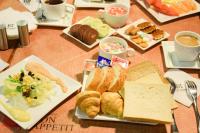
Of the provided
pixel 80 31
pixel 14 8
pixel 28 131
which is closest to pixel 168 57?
pixel 80 31

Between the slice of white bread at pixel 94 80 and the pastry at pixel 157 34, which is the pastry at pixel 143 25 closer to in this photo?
the pastry at pixel 157 34

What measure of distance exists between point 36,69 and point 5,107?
0.22 m

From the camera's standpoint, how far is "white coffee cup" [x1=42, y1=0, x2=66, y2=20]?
5.08 feet

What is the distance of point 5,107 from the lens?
1150 mm

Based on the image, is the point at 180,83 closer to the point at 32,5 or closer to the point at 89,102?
the point at 89,102

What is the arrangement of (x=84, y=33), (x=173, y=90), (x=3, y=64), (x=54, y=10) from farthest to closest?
(x=54, y=10)
(x=84, y=33)
(x=3, y=64)
(x=173, y=90)

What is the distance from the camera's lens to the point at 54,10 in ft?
5.13

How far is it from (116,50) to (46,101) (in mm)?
378

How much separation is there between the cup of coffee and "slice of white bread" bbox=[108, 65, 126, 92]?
0.29 meters

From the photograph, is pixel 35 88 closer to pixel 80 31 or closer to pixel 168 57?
pixel 80 31

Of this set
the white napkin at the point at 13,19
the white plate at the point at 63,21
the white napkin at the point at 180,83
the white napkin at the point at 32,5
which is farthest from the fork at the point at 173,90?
the white napkin at the point at 32,5

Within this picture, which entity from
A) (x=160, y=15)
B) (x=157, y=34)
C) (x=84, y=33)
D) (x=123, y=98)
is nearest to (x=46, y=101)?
(x=123, y=98)

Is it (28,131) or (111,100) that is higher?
(111,100)

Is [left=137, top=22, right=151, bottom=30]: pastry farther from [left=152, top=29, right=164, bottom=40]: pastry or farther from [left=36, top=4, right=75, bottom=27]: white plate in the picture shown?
[left=36, top=4, right=75, bottom=27]: white plate
